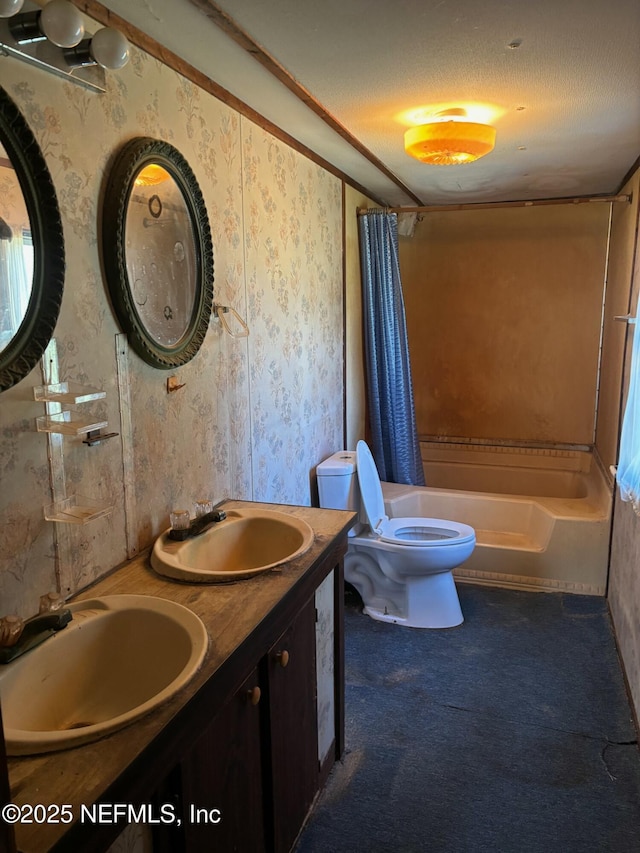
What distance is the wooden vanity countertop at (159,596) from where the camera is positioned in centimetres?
86

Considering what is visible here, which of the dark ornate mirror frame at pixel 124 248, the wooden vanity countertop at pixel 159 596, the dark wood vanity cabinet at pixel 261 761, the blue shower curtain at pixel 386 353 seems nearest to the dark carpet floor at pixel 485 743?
the dark wood vanity cabinet at pixel 261 761

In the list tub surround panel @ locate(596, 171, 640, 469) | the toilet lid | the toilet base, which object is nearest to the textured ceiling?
tub surround panel @ locate(596, 171, 640, 469)

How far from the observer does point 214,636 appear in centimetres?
127

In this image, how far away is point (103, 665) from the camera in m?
1.31

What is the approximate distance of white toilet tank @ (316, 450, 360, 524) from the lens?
2973 mm

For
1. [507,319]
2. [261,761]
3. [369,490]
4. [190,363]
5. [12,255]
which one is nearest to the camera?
[12,255]

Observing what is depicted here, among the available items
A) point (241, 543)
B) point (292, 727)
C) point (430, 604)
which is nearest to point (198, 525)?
point (241, 543)

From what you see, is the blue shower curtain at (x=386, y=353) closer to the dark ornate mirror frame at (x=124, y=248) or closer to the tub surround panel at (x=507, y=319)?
the tub surround panel at (x=507, y=319)

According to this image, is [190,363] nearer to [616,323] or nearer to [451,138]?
[451,138]

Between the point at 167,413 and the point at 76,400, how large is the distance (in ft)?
1.48

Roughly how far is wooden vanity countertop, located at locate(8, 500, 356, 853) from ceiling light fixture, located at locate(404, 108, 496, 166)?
55.2 inches

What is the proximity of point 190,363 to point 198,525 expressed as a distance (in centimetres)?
49

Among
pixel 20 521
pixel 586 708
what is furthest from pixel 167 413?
pixel 586 708

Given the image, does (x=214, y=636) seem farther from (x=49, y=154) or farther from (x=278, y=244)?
(x=278, y=244)
